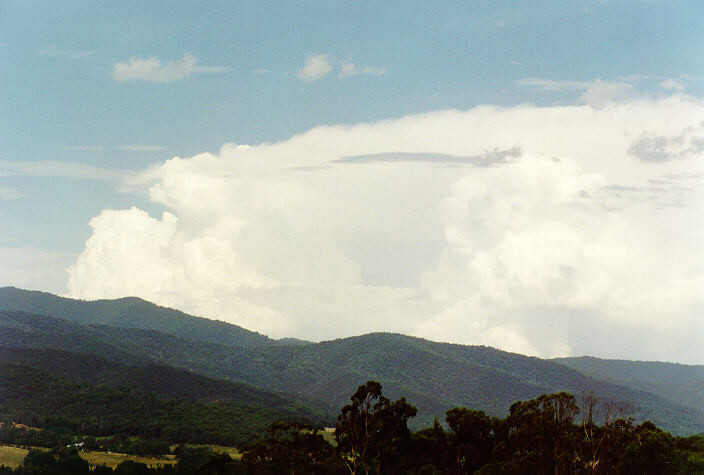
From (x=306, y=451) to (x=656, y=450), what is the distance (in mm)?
57574

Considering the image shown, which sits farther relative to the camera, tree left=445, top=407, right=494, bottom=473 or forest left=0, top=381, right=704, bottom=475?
tree left=445, top=407, right=494, bottom=473

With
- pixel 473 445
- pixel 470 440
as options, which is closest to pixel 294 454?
pixel 470 440

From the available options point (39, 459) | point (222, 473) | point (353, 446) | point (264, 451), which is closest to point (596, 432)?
point (353, 446)

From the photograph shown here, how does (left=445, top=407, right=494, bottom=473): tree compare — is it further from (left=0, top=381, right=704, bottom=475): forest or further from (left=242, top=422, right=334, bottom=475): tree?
(left=242, top=422, right=334, bottom=475): tree

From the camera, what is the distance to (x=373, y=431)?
99.6 m

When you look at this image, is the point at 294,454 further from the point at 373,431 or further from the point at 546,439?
the point at 546,439

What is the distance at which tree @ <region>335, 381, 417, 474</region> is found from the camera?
98438 mm

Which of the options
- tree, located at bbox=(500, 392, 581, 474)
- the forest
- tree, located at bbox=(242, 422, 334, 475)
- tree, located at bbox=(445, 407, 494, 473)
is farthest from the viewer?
tree, located at bbox=(445, 407, 494, 473)

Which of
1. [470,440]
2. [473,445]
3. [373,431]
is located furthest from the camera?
[470,440]

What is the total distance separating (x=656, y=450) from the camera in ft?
370

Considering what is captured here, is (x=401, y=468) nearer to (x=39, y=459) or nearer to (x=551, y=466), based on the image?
(x=551, y=466)

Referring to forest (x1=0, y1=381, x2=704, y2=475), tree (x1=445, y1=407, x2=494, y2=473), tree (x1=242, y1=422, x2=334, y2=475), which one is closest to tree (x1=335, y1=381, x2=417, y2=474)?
forest (x1=0, y1=381, x2=704, y2=475)

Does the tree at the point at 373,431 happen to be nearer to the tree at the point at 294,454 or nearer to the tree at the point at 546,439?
the tree at the point at 294,454

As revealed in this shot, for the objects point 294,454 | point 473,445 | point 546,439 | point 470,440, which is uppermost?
point 546,439
